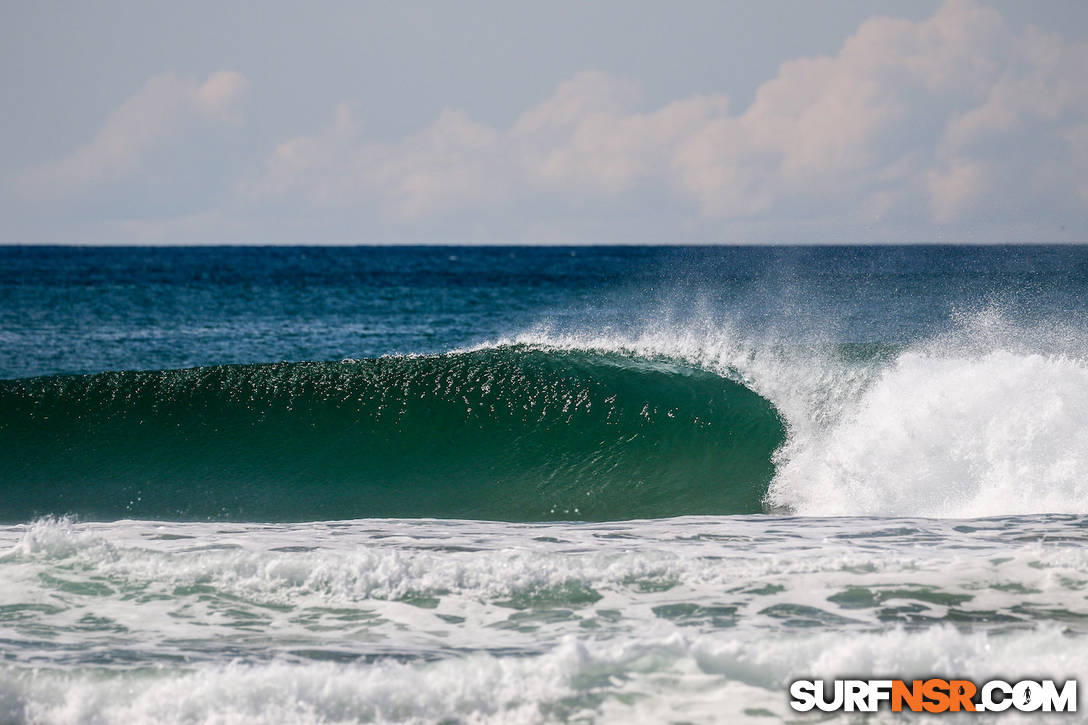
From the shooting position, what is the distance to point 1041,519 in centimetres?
700

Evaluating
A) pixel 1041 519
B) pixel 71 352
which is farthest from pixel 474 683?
pixel 71 352

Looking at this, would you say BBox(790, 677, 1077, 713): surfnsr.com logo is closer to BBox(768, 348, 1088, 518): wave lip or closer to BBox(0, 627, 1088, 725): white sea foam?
BBox(0, 627, 1088, 725): white sea foam

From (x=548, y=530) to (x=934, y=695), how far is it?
3725 mm

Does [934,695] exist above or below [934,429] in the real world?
below

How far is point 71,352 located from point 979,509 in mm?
19056

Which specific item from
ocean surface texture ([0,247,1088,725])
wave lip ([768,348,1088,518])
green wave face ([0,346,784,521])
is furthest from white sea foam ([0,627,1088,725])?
green wave face ([0,346,784,521])

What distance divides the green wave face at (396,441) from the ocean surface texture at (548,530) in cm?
4

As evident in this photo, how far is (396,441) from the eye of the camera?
10664 millimetres

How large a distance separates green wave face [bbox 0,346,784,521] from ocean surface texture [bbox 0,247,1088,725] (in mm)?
44

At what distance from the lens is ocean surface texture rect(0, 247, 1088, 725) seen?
4.41 m

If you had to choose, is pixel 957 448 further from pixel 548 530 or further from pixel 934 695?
pixel 934 695

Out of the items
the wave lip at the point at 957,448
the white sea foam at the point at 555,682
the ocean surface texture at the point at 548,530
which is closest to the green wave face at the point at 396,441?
the ocean surface texture at the point at 548,530

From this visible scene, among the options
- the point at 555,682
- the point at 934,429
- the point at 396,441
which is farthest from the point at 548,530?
the point at 934,429

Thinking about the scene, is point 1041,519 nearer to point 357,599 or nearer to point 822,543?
point 822,543
